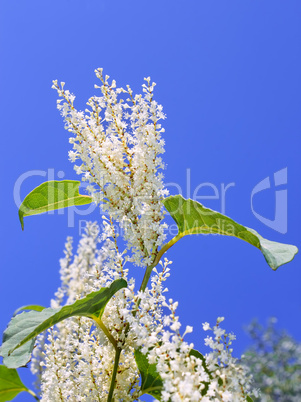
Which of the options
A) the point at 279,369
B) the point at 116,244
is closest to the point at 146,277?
the point at 116,244

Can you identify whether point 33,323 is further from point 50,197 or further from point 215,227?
point 215,227

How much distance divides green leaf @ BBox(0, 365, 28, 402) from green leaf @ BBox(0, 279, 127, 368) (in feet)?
1.25

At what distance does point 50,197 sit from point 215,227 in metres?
0.65

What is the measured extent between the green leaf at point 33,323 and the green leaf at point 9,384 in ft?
1.25

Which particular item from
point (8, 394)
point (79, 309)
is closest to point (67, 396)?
point (8, 394)

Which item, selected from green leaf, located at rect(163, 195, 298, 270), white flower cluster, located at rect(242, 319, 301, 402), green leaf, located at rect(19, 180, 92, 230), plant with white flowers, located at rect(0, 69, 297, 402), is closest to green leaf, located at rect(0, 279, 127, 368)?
plant with white flowers, located at rect(0, 69, 297, 402)

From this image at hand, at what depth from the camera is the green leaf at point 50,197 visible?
149cm

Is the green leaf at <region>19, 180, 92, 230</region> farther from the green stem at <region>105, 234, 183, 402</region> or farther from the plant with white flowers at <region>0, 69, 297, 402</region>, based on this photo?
the green stem at <region>105, 234, 183, 402</region>

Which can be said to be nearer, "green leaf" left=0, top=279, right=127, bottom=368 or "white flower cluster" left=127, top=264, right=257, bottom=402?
"white flower cluster" left=127, top=264, right=257, bottom=402

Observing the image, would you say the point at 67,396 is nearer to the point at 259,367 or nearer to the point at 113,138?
the point at 113,138

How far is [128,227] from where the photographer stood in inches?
52.4

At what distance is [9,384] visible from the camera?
1.51m

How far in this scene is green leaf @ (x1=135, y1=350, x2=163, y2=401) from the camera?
1.28 m

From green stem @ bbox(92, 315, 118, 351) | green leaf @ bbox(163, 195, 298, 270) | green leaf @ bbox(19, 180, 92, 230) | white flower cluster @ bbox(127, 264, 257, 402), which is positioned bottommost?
white flower cluster @ bbox(127, 264, 257, 402)
